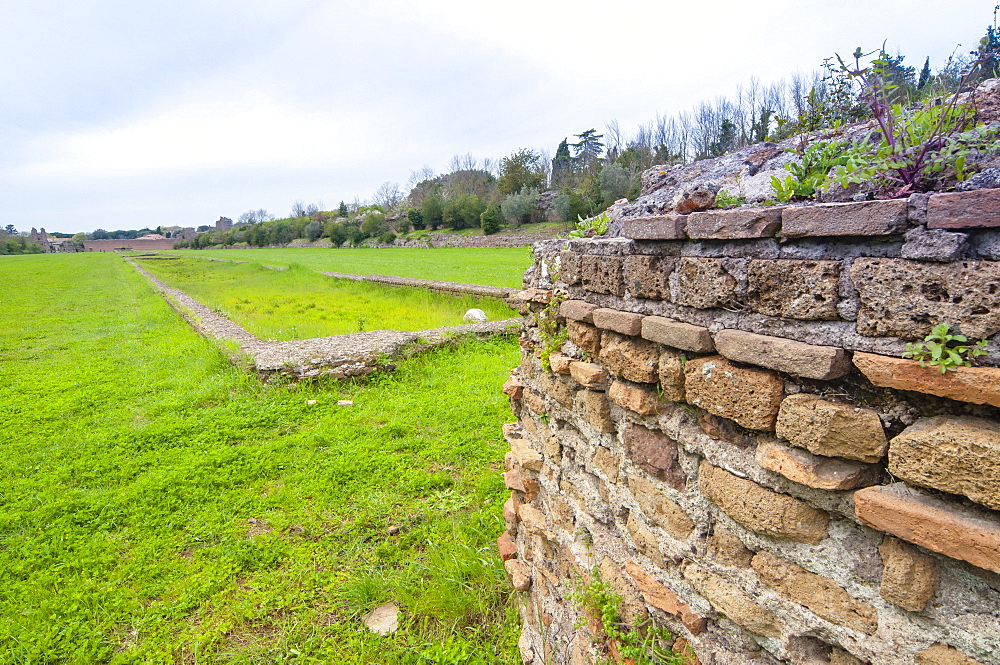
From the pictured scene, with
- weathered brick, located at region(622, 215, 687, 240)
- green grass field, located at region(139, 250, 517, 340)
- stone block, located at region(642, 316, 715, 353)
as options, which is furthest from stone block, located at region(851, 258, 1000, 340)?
green grass field, located at region(139, 250, 517, 340)

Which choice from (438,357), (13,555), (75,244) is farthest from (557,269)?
(75,244)

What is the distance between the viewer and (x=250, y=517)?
4.38 m

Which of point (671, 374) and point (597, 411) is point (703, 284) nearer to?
point (671, 374)

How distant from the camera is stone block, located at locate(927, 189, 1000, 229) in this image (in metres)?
1.12

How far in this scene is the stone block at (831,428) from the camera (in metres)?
1.35

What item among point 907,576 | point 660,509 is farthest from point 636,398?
point 907,576

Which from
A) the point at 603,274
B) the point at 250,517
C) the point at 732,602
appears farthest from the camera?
the point at 250,517

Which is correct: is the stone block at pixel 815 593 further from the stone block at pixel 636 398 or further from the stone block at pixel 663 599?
the stone block at pixel 636 398

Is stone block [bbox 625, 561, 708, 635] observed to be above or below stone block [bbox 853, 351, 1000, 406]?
below

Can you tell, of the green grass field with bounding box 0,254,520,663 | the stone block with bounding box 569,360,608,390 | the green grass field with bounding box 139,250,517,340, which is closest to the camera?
the stone block with bounding box 569,360,608,390

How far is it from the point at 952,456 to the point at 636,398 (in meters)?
1.03

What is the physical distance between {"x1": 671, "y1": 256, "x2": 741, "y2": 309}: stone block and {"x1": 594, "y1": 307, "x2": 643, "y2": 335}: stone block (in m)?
0.20

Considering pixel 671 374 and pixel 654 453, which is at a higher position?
pixel 671 374

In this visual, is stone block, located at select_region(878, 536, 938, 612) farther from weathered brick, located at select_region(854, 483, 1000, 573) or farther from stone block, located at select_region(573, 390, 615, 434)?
stone block, located at select_region(573, 390, 615, 434)
